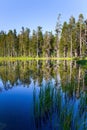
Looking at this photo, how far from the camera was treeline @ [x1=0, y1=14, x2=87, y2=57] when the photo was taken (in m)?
77.9

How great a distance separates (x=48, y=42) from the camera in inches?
3531

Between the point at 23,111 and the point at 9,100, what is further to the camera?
the point at 9,100

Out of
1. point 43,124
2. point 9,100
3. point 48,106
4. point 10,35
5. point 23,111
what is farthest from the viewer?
point 10,35

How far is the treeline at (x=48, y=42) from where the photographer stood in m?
77.9

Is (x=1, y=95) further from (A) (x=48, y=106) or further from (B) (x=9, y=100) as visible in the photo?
(A) (x=48, y=106)

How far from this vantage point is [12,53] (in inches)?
4695

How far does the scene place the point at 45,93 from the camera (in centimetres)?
1282

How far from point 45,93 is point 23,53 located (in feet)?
337

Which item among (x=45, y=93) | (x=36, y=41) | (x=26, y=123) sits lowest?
(x=26, y=123)

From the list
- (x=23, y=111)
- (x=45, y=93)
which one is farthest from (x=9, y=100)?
(x=45, y=93)

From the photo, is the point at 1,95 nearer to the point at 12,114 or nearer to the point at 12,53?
the point at 12,114

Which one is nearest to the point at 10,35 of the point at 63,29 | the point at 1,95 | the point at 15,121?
the point at 63,29

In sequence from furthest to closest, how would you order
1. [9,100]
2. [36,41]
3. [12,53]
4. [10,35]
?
[12,53] → [10,35] → [36,41] → [9,100]

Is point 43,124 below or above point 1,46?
below
